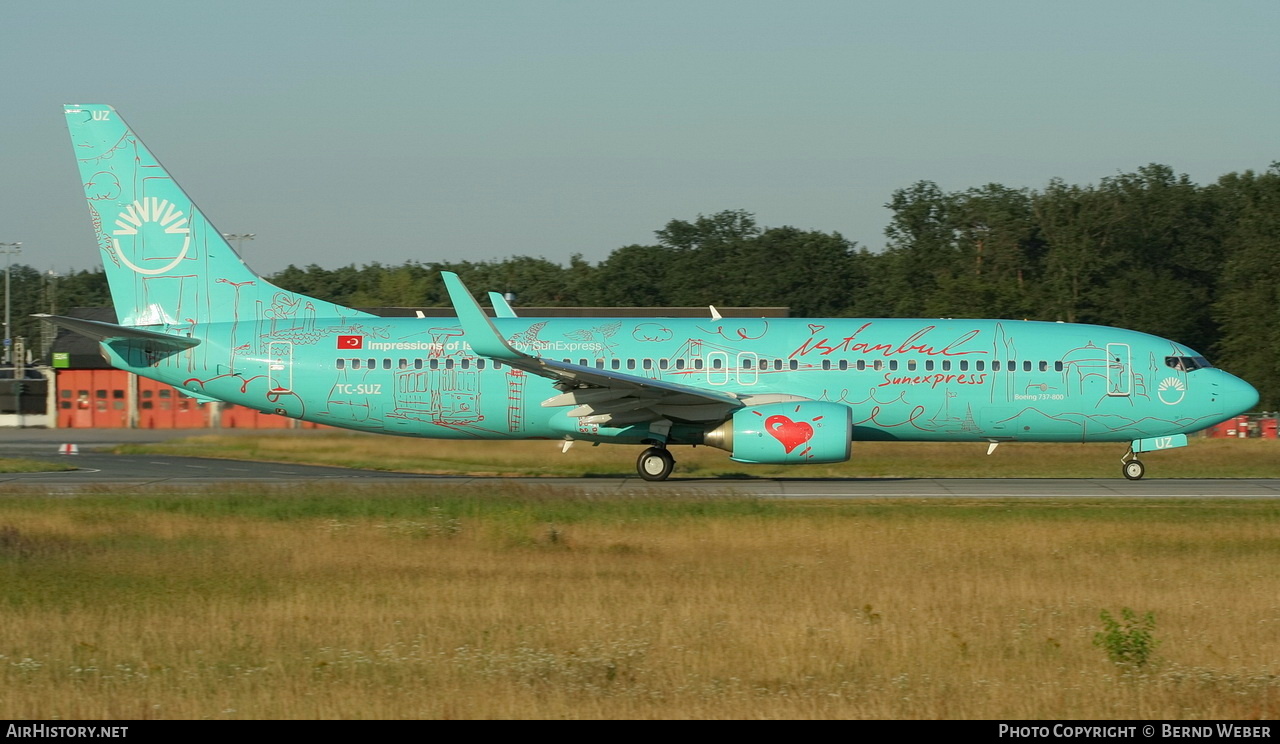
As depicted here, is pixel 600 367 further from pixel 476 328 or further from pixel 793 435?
pixel 793 435

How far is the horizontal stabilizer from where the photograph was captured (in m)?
25.3

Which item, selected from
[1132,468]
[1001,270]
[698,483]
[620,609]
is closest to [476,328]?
[698,483]

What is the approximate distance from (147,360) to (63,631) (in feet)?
53.3

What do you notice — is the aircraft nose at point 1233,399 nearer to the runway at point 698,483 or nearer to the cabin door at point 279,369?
the runway at point 698,483

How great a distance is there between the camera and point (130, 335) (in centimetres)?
2623

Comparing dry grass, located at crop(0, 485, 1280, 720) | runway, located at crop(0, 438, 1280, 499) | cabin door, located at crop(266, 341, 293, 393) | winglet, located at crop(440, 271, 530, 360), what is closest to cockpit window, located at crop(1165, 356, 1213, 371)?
runway, located at crop(0, 438, 1280, 499)

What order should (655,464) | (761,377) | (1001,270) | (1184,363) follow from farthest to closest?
(1001,270)
(1184,363)
(655,464)
(761,377)

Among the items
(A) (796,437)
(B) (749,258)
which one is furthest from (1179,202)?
(A) (796,437)

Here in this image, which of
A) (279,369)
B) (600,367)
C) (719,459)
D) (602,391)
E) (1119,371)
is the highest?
(1119,371)

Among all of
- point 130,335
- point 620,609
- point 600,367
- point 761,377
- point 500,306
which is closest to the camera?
point 620,609

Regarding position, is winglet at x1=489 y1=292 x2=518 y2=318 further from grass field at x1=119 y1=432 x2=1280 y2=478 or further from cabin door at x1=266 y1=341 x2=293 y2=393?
cabin door at x1=266 y1=341 x2=293 y2=393

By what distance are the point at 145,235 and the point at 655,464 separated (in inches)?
460

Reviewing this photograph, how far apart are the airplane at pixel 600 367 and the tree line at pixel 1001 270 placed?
40.6 meters
